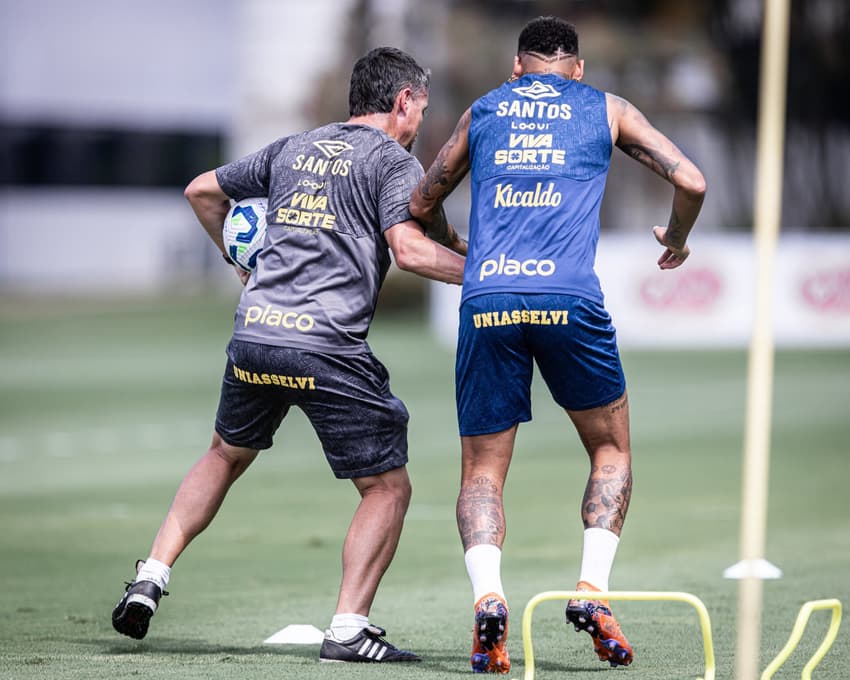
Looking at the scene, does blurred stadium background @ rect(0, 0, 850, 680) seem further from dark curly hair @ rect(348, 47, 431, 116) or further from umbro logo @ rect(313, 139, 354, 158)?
dark curly hair @ rect(348, 47, 431, 116)

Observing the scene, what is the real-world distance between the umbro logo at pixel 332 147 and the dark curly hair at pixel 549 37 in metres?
0.79

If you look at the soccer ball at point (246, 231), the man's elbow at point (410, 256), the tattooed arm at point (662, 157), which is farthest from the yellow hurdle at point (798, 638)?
the soccer ball at point (246, 231)

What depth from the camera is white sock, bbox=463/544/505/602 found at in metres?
5.64

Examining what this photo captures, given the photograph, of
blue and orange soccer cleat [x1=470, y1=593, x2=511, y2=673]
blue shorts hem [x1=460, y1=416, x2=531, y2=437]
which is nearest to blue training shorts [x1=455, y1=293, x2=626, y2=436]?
blue shorts hem [x1=460, y1=416, x2=531, y2=437]

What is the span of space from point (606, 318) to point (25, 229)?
163 feet

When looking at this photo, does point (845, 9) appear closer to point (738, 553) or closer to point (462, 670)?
point (738, 553)

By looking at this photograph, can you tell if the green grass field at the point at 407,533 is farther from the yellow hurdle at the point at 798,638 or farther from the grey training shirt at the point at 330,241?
the grey training shirt at the point at 330,241

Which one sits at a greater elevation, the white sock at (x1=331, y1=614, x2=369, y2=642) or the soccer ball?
the soccer ball

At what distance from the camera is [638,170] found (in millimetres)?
46094

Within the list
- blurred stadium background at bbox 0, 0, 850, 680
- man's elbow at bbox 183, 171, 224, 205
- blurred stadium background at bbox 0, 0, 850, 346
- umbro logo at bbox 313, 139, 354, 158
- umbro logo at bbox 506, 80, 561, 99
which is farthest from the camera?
blurred stadium background at bbox 0, 0, 850, 346

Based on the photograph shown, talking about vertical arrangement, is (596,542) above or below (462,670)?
above

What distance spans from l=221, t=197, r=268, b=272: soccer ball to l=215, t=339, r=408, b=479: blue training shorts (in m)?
0.44

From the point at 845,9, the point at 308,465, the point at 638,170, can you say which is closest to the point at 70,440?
the point at 308,465

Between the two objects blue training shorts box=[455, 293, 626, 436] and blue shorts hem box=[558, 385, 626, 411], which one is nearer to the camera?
blue training shorts box=[455, 293, 626, 436]
